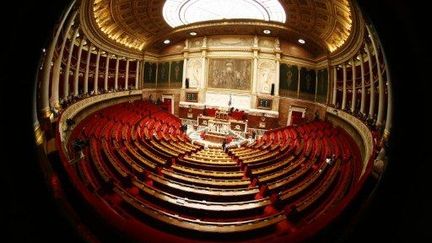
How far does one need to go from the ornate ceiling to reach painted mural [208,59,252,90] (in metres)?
2.79

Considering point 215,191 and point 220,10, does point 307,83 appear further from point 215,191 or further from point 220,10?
point 215,191

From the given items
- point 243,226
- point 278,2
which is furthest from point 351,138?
point 278,2

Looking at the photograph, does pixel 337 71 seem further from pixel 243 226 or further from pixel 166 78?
pixel 166 78

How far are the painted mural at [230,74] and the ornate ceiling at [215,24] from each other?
279cm

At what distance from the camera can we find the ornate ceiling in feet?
32.1

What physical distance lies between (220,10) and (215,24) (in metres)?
1.47

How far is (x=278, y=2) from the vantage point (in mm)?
11648

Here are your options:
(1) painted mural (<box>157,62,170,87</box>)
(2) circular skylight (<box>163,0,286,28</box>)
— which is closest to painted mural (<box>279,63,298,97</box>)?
(2) circular skylight (<box>163,0,286,28</box>)

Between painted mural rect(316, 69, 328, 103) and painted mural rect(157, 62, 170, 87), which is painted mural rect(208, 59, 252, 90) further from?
painted mural rect(316, 69, 328, 103)

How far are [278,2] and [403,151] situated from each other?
43.4ft

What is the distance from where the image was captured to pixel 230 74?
1745cm

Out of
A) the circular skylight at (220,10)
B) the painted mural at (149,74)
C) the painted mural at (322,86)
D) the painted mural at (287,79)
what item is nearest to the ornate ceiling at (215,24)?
the circular skylight at (220,10)

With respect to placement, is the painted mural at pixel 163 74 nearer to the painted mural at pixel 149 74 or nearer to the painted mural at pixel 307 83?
the painted mural at pixel 149 74

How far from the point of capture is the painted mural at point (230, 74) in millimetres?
17188
